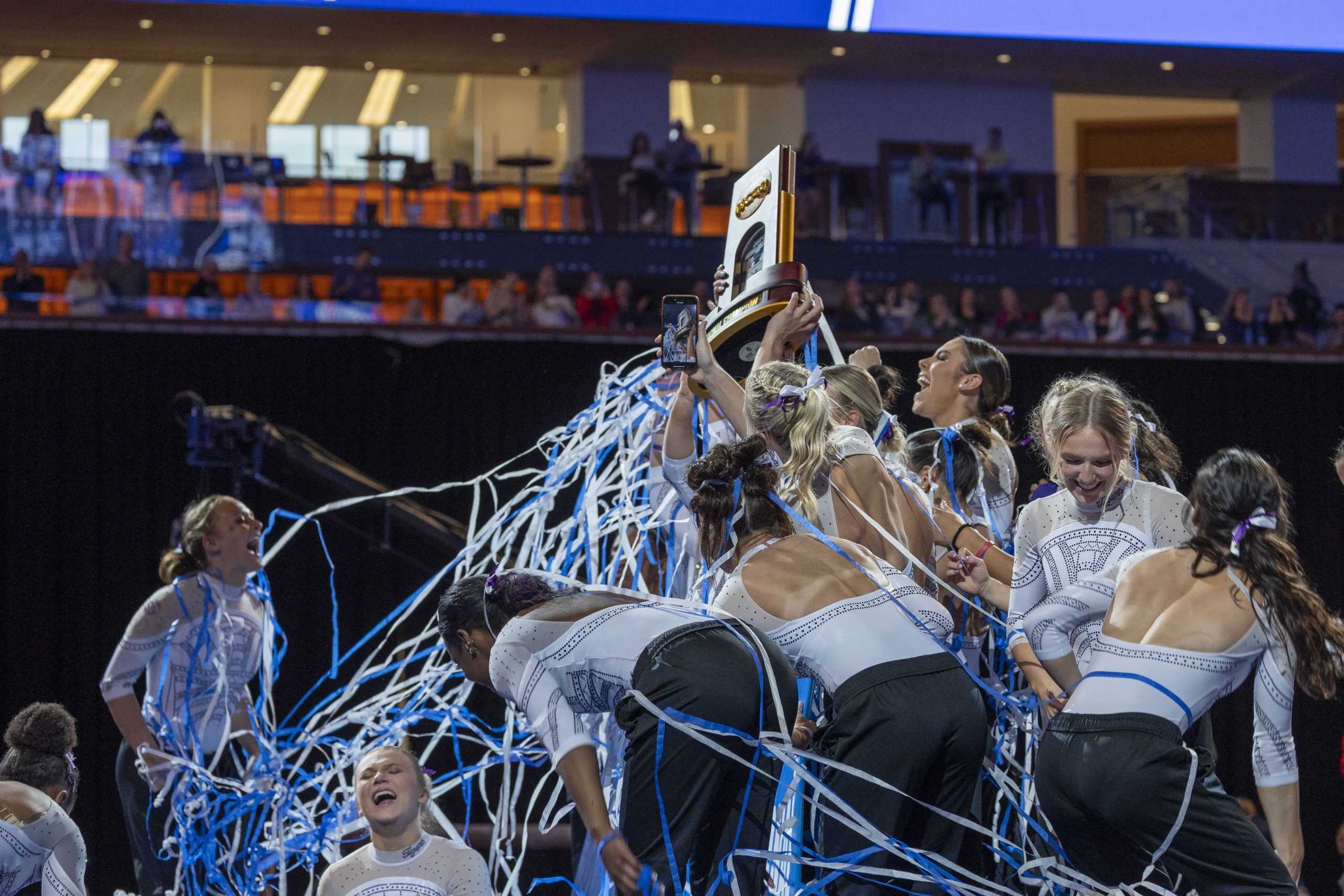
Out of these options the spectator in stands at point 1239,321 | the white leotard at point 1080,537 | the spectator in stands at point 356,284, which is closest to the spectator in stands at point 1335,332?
the spectator in stands at point 1239,321

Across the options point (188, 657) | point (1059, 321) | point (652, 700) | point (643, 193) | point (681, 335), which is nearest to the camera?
point (652, 700)

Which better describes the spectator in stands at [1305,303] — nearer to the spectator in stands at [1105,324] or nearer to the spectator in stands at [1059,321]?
the spectator in stands at [1105,324]

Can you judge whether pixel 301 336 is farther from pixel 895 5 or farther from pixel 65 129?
pixel 895 5

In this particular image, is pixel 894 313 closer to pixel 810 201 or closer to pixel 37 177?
pixel 810 201

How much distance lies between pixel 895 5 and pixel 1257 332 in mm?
4164

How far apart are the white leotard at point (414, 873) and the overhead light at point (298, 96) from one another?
1078 cm

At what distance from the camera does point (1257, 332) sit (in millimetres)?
8508

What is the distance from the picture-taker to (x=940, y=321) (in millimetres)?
8523

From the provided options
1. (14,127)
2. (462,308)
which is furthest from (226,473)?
(14,127)

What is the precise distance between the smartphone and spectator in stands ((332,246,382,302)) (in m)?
5.33

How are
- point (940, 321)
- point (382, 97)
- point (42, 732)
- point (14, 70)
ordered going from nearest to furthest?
point (42, 732)
point (940, 321)
point (14, 70)
point (382, 97)

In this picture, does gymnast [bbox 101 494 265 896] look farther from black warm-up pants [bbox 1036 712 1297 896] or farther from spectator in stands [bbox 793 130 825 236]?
spectator in stands [bbox 793 130 825 236]

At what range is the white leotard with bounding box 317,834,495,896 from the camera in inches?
120

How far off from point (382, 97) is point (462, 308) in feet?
19.9
